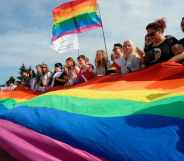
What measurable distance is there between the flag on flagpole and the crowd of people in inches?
28.6

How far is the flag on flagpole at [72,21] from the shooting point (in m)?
10.2

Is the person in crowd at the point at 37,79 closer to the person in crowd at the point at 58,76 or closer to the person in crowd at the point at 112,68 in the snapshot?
the person in crowd at the point at 58,76

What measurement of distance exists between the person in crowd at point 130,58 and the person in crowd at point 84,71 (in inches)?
40.3

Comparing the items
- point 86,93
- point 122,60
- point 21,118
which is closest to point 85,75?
point 122,60

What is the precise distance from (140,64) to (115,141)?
3.34 meters

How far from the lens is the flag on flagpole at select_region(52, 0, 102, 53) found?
1020 centimetres

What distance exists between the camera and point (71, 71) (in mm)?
8602

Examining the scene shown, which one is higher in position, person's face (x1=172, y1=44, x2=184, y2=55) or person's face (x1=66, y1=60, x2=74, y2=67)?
person's face (x1=172, y1=44, x2=184, y2=55)

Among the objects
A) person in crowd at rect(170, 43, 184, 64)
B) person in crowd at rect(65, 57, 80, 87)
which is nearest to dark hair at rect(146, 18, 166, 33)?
person in crowd at rect(170, 43, 184, 64)

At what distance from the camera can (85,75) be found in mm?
8078

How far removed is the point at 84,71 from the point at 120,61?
116 cm

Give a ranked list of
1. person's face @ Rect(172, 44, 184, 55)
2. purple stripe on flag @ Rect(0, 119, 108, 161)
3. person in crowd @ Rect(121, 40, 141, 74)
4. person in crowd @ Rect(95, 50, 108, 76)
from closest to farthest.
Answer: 1. purple stripe on flag @ Rect(0, 119, 108, 161)
2. person's face @ Rect(172, 44, 184, 55)
3. person in crowd @ Rect(121, 40, 141, 74)
4. person in crowd @ Rect(95, 50, 108, 76)

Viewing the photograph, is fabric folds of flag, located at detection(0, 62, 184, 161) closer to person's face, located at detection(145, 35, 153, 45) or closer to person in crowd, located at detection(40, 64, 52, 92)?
person's face, located at detection(145, 35, 153, 45)

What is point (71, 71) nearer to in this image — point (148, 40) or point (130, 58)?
point (130, 58)
